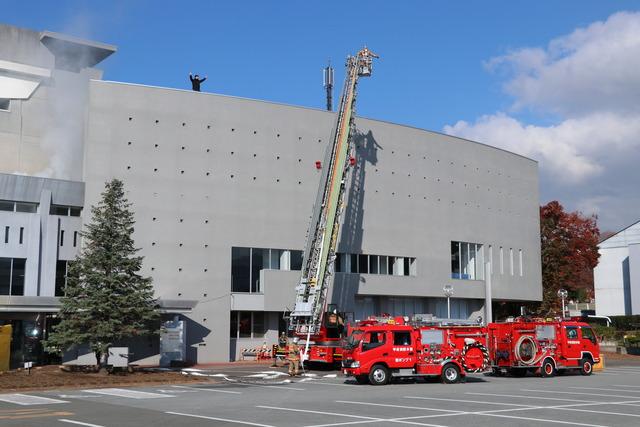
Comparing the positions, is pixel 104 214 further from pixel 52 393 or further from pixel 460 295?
pixel 460 295

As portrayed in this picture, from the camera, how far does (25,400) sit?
65.5 ft

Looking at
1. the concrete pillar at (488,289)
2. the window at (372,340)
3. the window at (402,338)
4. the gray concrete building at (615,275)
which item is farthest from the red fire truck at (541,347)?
the gray concrete building at (615,275)

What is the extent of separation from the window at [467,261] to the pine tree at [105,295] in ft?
89.4

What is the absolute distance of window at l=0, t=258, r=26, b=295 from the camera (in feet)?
115

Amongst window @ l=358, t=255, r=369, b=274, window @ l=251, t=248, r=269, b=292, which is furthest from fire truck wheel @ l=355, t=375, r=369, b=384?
window @ l=358, t=255, r=369, b=274

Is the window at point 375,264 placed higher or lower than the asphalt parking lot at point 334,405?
higher

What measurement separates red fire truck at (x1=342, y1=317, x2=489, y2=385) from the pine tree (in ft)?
28.9

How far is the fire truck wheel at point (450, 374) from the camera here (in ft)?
89.1

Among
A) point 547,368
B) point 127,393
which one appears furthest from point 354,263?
point 127,393

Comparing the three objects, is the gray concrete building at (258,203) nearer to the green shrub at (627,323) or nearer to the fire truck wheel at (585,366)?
the fire truck wheel at (585,366)

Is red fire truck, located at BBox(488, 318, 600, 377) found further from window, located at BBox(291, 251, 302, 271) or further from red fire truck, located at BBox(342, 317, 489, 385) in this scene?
window, located at BBox(291, 251, 302, 271)

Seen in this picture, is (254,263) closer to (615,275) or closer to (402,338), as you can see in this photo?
(402,338)

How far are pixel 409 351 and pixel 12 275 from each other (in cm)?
2011

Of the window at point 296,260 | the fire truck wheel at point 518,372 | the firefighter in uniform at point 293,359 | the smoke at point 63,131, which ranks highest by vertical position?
the smoke at point 63,131
